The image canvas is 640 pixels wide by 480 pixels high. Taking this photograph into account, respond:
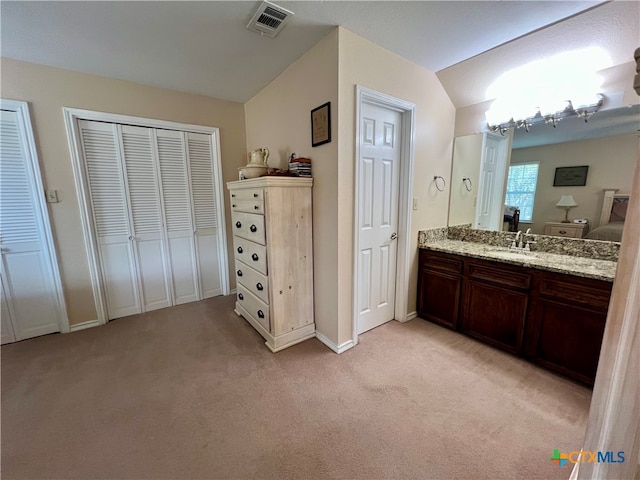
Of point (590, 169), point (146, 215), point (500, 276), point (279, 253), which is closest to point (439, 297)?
point (500, 276)

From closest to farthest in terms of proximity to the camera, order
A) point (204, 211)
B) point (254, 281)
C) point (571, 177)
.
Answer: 1. point (571, 177)
2. point (254, 281)
3. point (204, 211)

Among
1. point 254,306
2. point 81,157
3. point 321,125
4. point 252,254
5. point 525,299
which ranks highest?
point 321,125

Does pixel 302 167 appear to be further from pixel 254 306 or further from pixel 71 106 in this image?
pixel 71 106

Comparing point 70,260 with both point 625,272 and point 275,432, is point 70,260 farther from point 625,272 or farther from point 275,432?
point 625,272

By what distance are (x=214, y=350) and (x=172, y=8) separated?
251 cm

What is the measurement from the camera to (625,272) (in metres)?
0.83

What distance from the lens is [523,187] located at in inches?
92.2

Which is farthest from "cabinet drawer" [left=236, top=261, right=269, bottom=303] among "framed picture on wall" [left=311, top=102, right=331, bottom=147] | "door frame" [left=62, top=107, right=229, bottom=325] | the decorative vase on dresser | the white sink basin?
the white sink basin

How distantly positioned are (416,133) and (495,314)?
1756 millimetres

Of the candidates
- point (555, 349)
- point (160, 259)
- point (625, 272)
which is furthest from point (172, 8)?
point (555, 349)

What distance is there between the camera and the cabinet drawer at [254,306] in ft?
7.53

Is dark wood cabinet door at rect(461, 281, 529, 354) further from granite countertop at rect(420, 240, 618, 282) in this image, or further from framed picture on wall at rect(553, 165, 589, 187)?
framed picture on wall at rect(553, 165, 589, 187)

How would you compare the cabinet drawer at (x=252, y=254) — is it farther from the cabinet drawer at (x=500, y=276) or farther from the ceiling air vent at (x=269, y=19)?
the cabinet drawer at (x=500, y=276)

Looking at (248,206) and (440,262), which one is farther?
(440,262)
